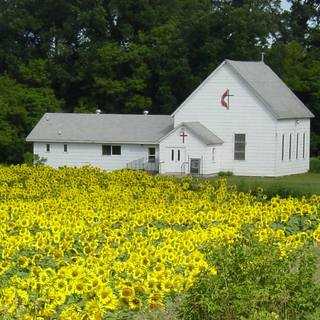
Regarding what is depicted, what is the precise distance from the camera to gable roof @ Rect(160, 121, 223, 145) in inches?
1983

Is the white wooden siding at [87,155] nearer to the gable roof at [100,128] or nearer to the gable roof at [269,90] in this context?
the gable roof at [100,128]

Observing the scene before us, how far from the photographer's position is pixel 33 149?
5644 centimetres

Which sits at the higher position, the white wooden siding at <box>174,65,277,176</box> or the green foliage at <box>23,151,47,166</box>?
the white wooden siding at <box>174,65,277,176</box>

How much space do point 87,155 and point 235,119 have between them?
349 inches

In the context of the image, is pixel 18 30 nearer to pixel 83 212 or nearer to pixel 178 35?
pixel 178 35

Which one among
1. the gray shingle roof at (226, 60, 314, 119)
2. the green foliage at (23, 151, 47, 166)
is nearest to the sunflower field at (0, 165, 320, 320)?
the gray shingle roof at (226, 60, 314, 119)

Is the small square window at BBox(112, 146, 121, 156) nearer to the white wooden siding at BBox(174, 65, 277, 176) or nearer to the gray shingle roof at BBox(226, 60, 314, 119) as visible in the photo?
the white wooden siding at BBox(174, 65, 277, 176)

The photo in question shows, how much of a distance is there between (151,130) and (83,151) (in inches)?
156

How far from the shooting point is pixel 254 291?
973 cm

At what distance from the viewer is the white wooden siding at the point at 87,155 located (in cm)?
5469

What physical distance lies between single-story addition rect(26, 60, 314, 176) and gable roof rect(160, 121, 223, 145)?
72mm

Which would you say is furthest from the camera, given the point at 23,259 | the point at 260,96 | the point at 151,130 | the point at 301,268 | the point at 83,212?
the point at 151,130

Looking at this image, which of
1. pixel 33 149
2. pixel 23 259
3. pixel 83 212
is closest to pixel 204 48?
pixel 33 149

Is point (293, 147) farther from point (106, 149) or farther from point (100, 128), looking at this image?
point (100, 128)
